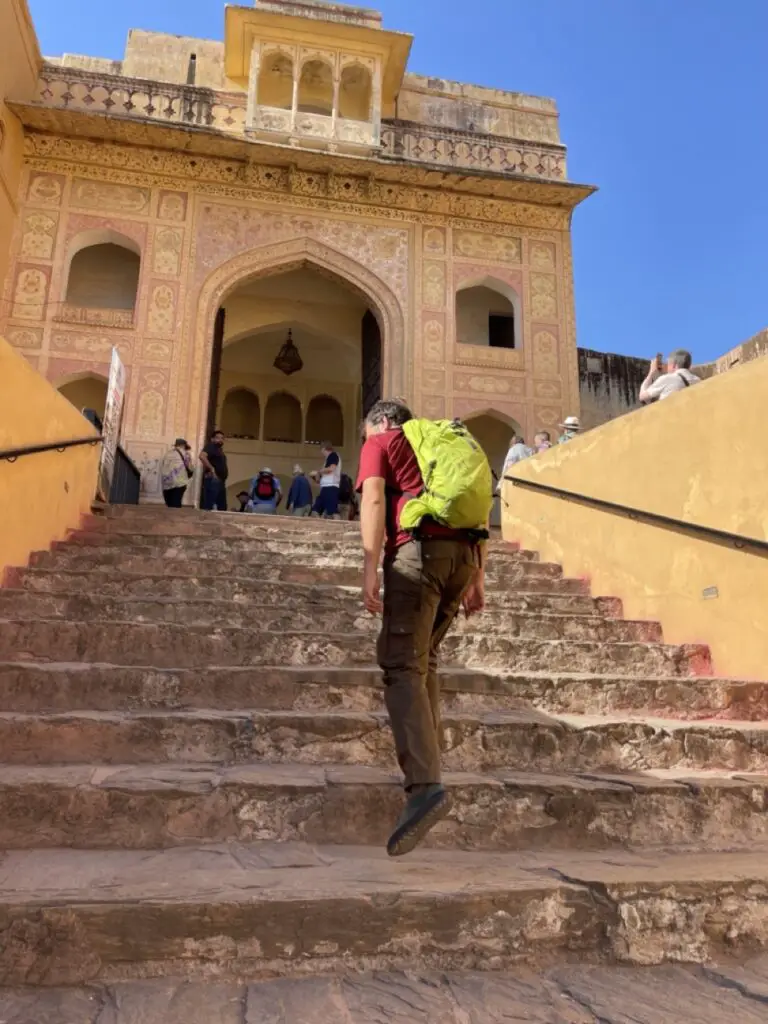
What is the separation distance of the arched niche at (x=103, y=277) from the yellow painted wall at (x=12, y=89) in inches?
53.3

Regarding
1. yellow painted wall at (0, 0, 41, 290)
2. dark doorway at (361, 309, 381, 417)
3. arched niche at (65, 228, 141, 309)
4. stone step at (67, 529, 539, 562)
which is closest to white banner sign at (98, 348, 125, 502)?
stone step at (67, 529, 539, 562)

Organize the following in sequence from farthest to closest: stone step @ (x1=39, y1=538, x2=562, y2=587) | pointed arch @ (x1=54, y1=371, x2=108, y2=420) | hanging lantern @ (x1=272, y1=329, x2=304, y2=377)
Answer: hanging lantern @ (x1=272, y1=329, x2=304, y2=377) < pointed arch @ (x1=54, y1=371, x2=108, y2=420) < stone step @ (x1=39, y1=538, x2=562, y2=587)

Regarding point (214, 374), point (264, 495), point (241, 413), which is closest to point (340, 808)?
point (264, 495)

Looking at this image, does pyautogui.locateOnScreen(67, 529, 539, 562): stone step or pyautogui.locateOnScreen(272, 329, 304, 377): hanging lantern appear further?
pyautogui.locateOnScreen(272, 329, 304, 377): hanging lantern

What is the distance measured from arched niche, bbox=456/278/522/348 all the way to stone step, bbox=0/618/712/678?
10.4 metres

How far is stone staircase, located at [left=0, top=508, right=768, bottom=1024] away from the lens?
178cm

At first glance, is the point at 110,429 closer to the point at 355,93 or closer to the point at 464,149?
the point at 464,149

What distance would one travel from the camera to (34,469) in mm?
4871

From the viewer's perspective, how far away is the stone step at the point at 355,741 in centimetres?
271

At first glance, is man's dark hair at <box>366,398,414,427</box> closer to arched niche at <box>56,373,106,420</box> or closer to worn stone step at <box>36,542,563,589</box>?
worn stone step at <box>36,542,563,589</box>

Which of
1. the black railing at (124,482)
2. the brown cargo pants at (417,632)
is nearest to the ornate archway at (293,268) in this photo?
the black railing at (124,482)

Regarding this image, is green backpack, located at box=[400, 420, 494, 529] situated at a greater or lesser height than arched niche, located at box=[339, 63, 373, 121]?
lesser

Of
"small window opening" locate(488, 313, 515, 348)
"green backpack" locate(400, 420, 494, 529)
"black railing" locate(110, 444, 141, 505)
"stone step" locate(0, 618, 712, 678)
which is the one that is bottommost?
"stone step" locate(0, 618, 712, 678)

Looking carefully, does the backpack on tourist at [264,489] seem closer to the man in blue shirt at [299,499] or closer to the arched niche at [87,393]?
the man in blue shirt at [299,499]
